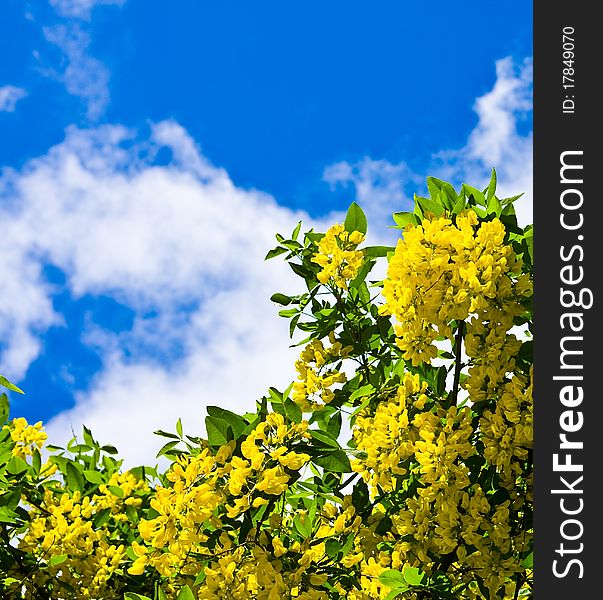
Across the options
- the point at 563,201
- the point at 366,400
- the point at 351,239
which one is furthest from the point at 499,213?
the point at 366,400

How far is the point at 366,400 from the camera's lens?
10.1 feet

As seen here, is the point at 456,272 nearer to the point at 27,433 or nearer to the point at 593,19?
the point at 593,19

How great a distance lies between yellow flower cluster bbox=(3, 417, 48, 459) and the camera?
4.05 m

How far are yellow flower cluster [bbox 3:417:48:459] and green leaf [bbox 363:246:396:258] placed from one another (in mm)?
2018

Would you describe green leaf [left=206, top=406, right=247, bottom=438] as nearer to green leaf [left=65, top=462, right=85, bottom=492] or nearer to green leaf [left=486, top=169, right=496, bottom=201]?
green leaf [left=486, top=169, right=496, bottom=201]

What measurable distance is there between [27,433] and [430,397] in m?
2.23

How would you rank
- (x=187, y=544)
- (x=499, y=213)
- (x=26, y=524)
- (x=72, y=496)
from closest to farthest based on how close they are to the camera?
(x=187, y=544), (x=499, y=213), (x=26, y=524), (x=72, y=496)

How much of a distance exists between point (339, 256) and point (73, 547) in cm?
193

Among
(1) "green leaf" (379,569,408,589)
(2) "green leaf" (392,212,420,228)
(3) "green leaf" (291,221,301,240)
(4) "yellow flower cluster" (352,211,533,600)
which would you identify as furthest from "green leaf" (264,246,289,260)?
(1) "green leaf" (379,569,408,589)

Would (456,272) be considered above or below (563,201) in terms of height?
below

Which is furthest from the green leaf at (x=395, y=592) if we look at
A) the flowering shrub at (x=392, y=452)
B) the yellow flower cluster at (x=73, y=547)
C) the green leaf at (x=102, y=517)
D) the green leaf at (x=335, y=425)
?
the green leaf at (x=102, y=517)

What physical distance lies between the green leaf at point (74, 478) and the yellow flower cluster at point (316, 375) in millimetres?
1554

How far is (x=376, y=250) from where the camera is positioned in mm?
3270

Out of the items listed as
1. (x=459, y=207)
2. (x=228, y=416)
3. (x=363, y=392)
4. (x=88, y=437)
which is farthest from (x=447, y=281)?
(x=88, y=437)
